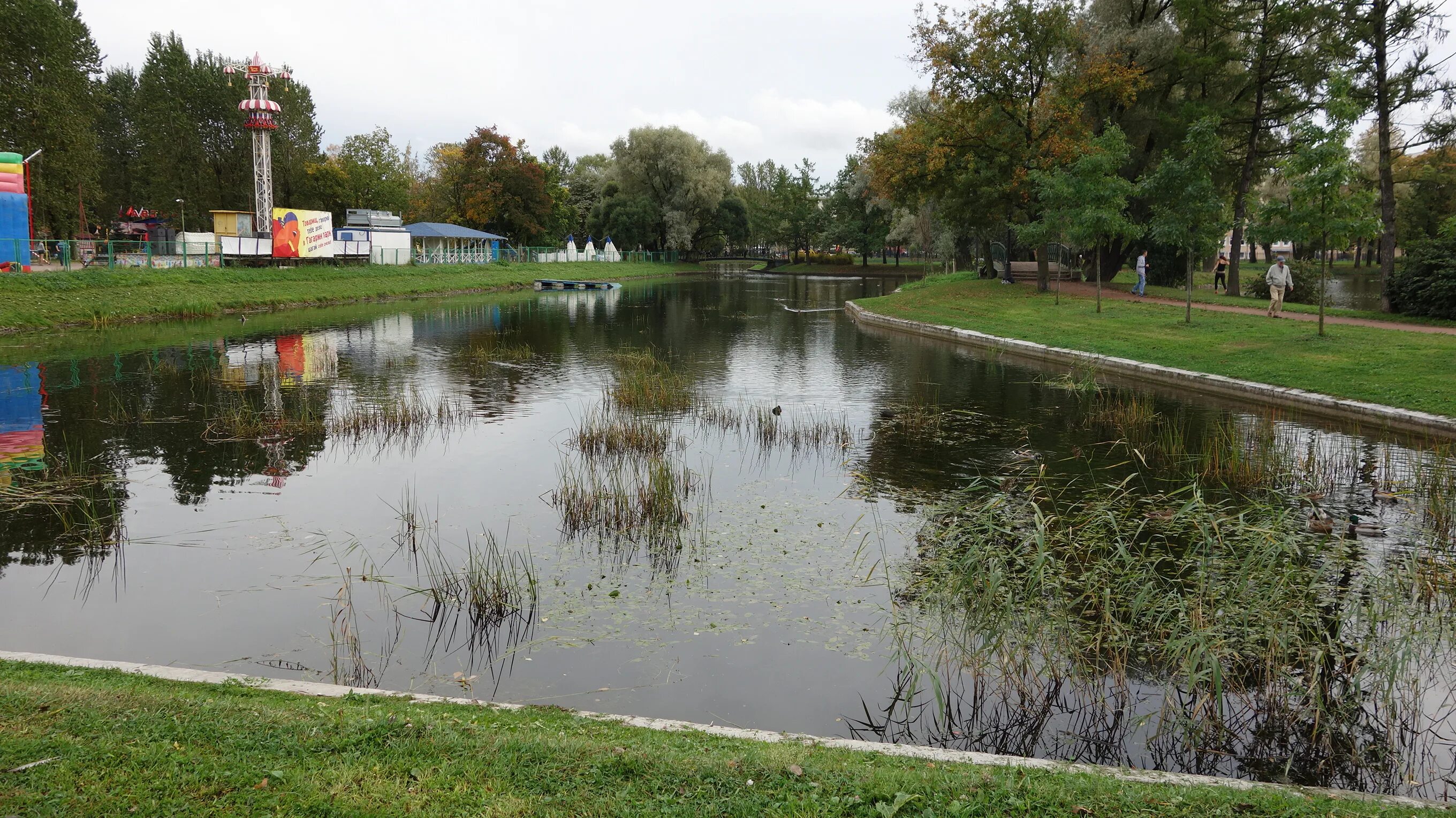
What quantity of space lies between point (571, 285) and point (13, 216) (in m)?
32.6

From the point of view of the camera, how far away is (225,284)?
38.8 metres

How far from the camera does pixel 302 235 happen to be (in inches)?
1916

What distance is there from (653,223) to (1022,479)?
8094 cm

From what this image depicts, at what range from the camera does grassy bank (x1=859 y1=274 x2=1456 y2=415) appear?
16406 mm

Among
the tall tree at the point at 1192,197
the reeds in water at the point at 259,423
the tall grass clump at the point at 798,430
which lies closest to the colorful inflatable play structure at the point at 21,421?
the reeds in water at the point at 259,423

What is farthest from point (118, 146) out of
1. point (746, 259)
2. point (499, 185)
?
point (746, 259)

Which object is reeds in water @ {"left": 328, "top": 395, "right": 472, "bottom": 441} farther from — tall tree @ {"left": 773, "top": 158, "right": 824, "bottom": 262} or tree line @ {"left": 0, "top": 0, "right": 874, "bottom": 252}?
tall tree @ {"left": 773, "top": 158, "right": 824, "bottom": 262}

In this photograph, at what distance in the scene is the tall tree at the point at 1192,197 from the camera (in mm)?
29328

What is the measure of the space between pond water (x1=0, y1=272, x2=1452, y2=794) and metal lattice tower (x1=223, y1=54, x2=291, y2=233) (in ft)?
101

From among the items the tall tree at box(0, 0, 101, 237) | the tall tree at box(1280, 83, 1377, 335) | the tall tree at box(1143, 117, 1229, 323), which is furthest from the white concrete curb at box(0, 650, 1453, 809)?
the tall tree at box(0, 0, 101, 237)

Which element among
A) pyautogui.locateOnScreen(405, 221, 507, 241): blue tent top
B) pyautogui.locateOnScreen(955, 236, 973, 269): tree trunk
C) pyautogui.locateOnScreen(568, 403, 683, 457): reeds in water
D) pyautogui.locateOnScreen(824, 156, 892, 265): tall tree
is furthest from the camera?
pyautogui.locateOnScreen(824, 156, 892, 265): tall tree

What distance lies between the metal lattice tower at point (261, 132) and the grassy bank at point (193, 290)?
186 inches

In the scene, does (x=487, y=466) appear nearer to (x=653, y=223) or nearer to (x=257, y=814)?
(x=257, y=814)

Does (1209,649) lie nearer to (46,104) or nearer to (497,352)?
(497,352)
